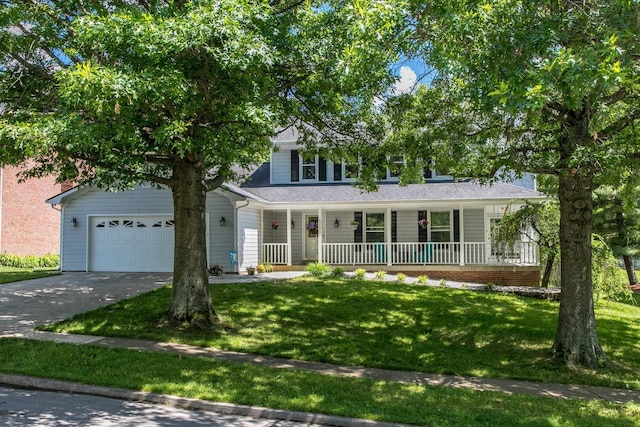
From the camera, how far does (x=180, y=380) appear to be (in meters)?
7.25

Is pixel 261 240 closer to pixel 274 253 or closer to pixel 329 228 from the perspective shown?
pixel 274 253

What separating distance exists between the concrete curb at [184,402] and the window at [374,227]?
16.3 m

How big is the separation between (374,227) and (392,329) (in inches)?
444

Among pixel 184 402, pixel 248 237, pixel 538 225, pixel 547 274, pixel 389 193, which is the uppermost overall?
pixel 389 193

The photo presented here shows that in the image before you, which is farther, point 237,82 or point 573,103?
point 237,82

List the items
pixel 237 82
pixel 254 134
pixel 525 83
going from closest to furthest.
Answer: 1. pixel 525 83
2. pixel 237 82
3. pixel 254 134

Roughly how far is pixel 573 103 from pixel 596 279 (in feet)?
37.8

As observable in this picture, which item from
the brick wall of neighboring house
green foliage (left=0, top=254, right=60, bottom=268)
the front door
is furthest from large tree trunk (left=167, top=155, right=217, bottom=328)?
the brick wall of neighboring house

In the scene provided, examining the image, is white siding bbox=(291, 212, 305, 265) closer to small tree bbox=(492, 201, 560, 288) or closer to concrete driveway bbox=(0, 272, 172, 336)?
concrete driveway bbox=(0, 272, 172, 336)

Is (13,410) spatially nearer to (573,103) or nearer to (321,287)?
(573,103)

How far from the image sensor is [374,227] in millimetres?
22281

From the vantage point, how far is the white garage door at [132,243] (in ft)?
64.2

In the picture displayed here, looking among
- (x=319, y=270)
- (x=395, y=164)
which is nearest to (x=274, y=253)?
(x=319, y=270)

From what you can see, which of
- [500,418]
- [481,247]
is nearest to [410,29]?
[500,418]
